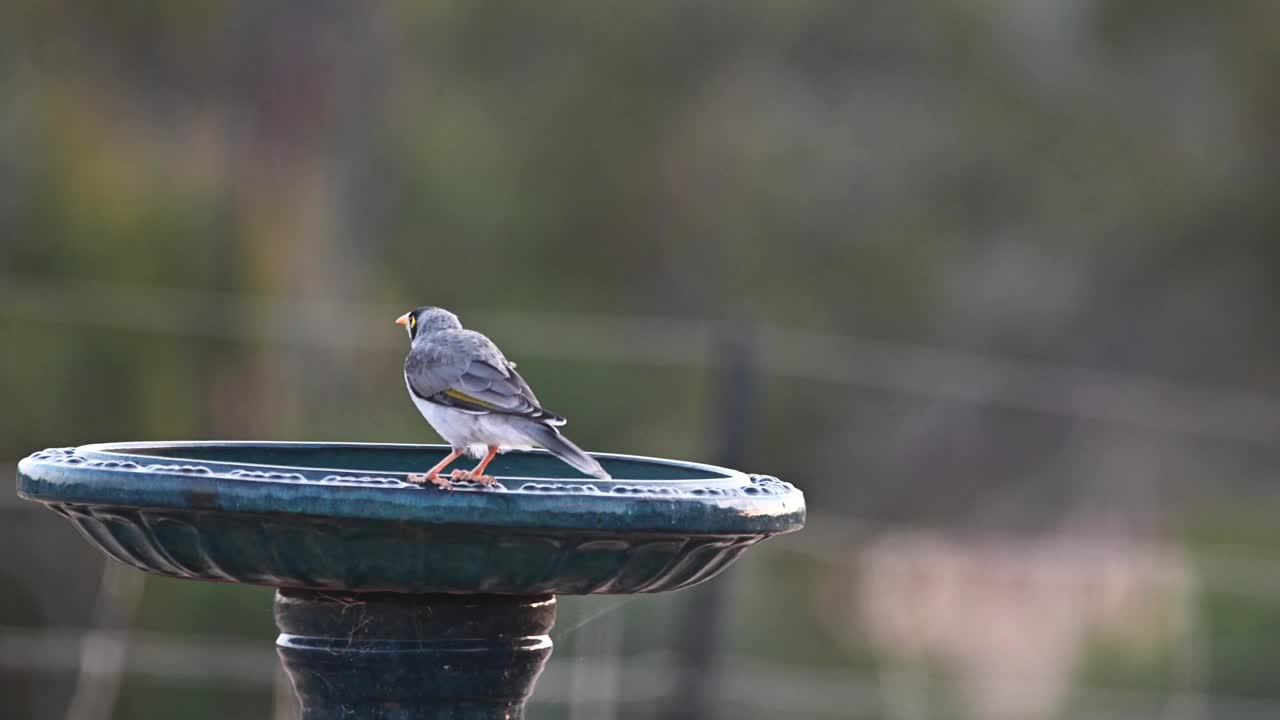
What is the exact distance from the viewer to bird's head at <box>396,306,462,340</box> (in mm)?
3658

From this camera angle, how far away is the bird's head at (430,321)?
3.66m

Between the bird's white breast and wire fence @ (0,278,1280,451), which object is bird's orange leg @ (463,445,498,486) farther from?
wire fence @ (0,278,1280,451)

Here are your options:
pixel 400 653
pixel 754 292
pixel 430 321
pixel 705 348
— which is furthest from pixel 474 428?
pixel 754 292

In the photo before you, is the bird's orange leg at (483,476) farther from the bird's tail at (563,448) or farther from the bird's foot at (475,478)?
the bird's tail at (563,448)

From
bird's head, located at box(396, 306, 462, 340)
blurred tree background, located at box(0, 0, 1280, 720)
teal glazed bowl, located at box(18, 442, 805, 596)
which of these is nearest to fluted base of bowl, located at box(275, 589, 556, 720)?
teal glazed bowl, located at box(18, 442, 805, 596)

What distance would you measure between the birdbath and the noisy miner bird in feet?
0.32

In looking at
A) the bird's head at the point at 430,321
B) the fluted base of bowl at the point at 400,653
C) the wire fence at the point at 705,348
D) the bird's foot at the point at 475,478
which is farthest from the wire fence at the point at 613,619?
the bird's foot at the point at 475,478

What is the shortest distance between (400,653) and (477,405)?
0.43 metres

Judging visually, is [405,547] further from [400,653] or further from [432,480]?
[400,653]

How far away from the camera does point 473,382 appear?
3217mm

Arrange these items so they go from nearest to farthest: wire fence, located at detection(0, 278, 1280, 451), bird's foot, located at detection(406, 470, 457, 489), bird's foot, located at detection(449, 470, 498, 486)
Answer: bird's foot, located at detection(406, 470, 457, 489) → bird's foot, located at detection(449, 470, 498, 486) → wire fence, located at detection(0, 278, 1280, 451)

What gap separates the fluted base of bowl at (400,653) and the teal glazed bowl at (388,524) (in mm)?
186

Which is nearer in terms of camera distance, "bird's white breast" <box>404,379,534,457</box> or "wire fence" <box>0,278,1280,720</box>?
"bird's white breast" <box>404,379,534,457</box>

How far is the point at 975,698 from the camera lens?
804cm
